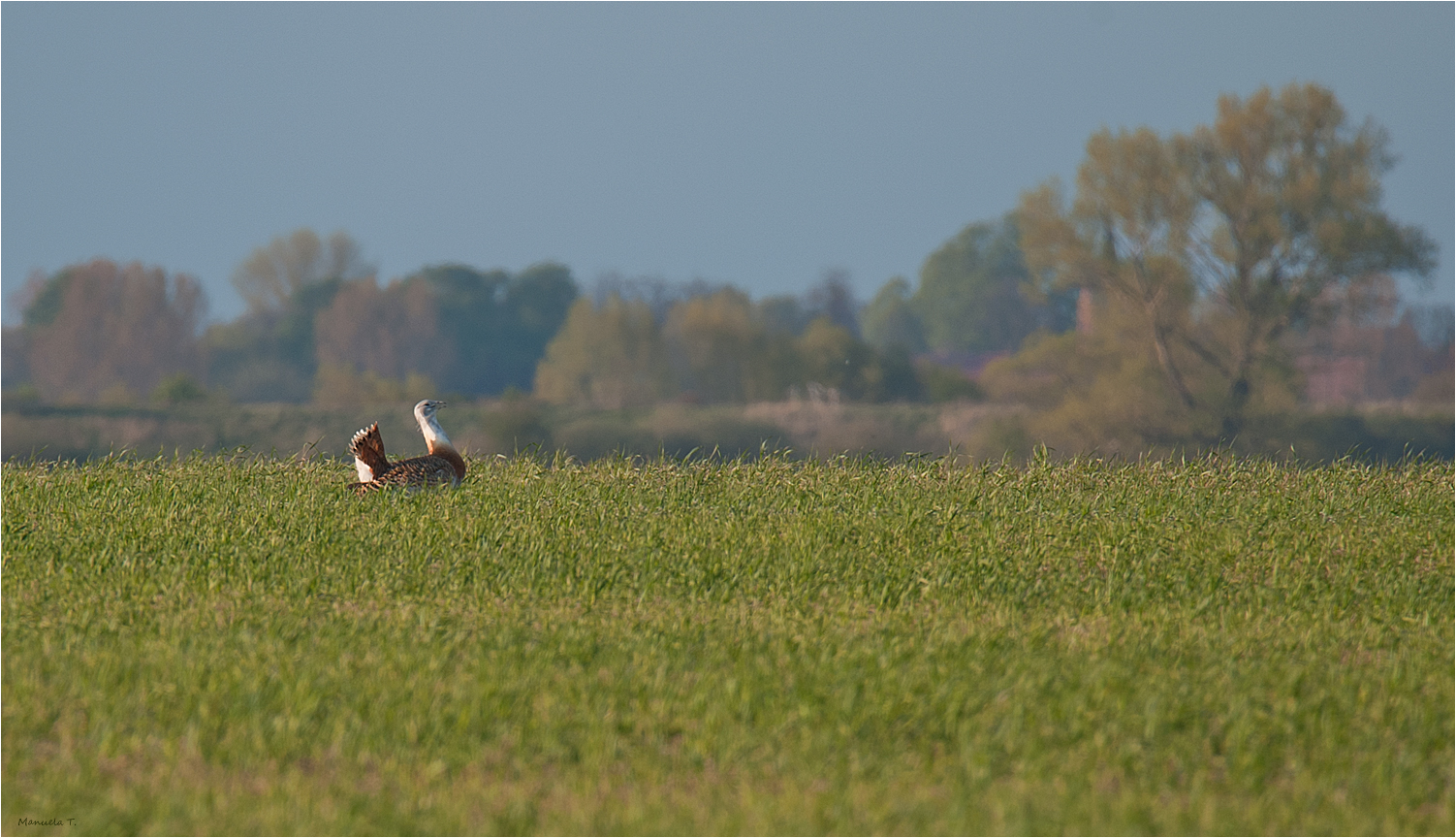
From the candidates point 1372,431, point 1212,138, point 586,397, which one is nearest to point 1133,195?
point 1212,138

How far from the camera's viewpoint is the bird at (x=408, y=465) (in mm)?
10047

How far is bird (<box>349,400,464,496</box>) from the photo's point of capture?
10047mm

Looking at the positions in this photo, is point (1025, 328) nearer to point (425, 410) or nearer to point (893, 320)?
point (893, 320)

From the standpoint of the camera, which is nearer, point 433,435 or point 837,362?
point 433,435

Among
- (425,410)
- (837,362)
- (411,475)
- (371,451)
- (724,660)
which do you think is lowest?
(724,660)

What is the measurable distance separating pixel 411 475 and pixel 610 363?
5607 centimetres

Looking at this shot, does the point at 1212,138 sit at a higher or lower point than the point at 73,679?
higher

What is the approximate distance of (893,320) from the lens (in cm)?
10481

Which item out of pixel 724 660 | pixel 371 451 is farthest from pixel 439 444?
pixel 724 660

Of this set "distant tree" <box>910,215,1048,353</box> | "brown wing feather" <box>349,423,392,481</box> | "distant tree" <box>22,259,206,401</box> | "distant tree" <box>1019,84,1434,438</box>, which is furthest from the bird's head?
"distant tree" <box>910,215,1048,353</box>

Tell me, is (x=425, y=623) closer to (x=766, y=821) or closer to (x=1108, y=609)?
(x=766, y=821)

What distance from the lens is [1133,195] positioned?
53.6 m

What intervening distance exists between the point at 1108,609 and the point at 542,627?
130 inches

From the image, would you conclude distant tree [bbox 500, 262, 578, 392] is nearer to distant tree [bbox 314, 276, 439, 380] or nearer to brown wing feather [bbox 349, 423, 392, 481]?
distant tree [bbox 314, 276, 439, 380]
